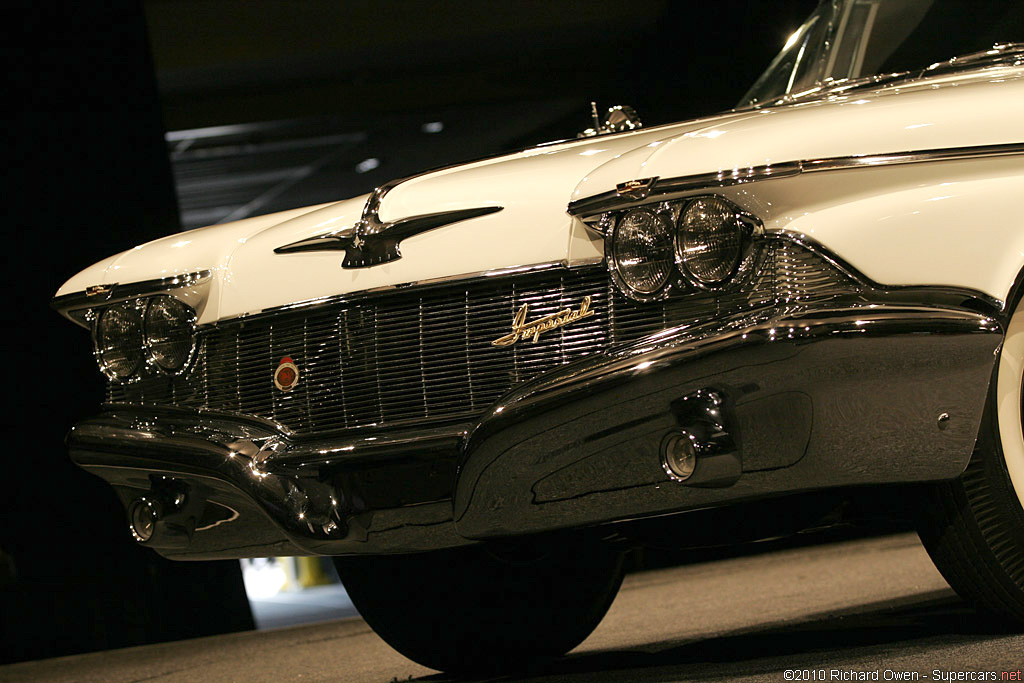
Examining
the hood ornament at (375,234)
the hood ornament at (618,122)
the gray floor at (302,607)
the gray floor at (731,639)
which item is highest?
the hood ornament at (618,122)

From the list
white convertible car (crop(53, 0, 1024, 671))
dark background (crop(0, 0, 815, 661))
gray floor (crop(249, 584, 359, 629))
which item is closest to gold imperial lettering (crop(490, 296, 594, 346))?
white convertible car (crop(53, 0, 1024, 671))

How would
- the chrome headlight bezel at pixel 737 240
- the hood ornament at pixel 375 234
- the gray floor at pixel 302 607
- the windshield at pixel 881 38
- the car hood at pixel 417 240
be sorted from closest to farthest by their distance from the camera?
the chrome headlight bezel at pixel 737 240 → the car hood at pixel 417 240 → the hood ornament at pixel 375 234 → the windshield at pixel 881 38 → the gray floor at pixel 302 607

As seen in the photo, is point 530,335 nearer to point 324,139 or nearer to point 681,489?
point 681,489

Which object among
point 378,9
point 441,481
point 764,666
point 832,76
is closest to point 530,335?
point 441,481

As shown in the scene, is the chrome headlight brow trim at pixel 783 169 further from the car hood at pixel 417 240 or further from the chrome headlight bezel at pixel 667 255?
the car hood at pixel 417 240

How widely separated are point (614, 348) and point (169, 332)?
4.08 feet

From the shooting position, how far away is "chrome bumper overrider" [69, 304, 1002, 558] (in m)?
2.05

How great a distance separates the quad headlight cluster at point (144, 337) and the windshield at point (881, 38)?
1911mm

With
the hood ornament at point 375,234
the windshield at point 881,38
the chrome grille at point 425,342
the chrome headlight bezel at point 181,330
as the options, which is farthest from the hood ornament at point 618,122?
the chrome headlight bezel at point 181,330

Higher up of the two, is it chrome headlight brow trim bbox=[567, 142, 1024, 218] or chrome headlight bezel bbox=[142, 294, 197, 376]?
chrome headlight brow trim bbox=[567, 142, 1024, 218]

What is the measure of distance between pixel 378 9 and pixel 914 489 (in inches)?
249

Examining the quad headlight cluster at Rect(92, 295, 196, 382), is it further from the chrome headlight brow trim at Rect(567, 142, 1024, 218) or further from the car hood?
the chrome headlight brow trim at Rect(567, 142, 1024, 218)

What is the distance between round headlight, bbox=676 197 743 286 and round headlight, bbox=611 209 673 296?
0.04 meters

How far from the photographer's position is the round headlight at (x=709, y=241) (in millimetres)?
2174
